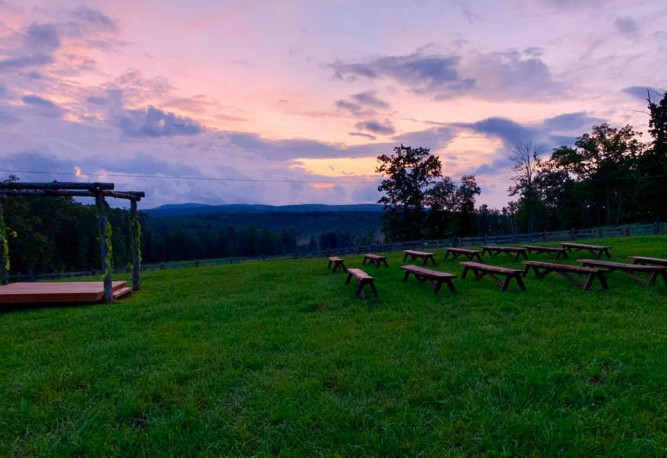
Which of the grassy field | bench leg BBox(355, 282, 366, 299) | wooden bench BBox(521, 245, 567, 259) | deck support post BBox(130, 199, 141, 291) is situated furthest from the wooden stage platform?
wooden bench BBox(521, 245, 567, 259)

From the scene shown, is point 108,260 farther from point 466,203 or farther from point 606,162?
point 606,162

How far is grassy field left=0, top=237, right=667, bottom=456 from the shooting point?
3.27 meters

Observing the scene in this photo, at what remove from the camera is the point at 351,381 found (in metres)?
4.32

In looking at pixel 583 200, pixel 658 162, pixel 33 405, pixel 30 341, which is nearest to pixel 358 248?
pixel 30 341

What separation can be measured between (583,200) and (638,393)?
5743 cm

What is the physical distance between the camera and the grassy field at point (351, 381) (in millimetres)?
3271

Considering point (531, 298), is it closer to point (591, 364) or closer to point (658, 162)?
point (591, 364)

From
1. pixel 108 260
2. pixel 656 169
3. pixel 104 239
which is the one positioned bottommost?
pixel 108 260

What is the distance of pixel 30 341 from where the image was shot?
21.3 feet

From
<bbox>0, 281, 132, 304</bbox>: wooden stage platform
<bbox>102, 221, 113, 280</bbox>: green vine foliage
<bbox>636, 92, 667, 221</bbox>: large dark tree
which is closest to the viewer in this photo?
<bbox>0, 281, 132, 304</bbox>: wooden stage platform

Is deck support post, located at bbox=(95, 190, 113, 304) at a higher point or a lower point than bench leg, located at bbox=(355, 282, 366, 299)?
higher

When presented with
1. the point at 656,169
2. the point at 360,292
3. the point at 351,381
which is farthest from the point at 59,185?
the point at 656,169

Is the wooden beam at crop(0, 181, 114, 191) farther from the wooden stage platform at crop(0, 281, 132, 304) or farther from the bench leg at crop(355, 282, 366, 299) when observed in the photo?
the bench leg at crop(355, 282, 366, 299)

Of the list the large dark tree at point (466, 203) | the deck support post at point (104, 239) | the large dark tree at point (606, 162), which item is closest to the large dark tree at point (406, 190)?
the large dark tree at point (466, 203)
